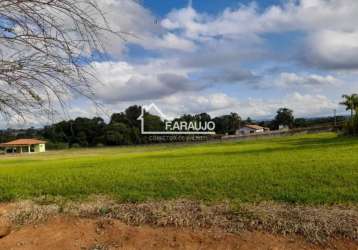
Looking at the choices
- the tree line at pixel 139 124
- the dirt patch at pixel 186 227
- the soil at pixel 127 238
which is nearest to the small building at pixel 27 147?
the tree line at pixel 139 124

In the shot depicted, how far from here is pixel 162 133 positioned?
72.6 meters

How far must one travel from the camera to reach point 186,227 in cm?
550

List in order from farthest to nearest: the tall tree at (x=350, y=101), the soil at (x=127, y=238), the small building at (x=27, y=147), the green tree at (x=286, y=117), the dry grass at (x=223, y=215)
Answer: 1. the green tree at (x=286, y=117)
2. the small building at (x=27, y=147)
3. the tall tree at (x=350, y=101)
4. the dry grass at (x=223, y=215)
5. the soil at (x=127, y=238)

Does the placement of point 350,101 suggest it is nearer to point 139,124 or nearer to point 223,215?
point 139,124

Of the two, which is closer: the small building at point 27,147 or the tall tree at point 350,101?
the tall tree at point 350,101

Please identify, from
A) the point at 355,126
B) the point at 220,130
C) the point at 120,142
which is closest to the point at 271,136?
the point at 355,126

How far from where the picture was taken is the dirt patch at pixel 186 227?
5004 mm

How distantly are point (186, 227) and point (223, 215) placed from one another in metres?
0.53

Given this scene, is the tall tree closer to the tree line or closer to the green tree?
the tree line

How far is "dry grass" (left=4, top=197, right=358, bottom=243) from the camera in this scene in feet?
16.8

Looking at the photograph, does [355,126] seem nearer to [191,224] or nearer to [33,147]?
[191,224]

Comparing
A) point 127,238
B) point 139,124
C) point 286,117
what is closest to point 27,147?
point 139,124

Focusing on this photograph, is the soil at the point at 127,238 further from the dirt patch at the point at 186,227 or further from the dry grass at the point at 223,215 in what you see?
the dry grass at the point at 223,215

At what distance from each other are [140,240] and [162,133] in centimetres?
6741
